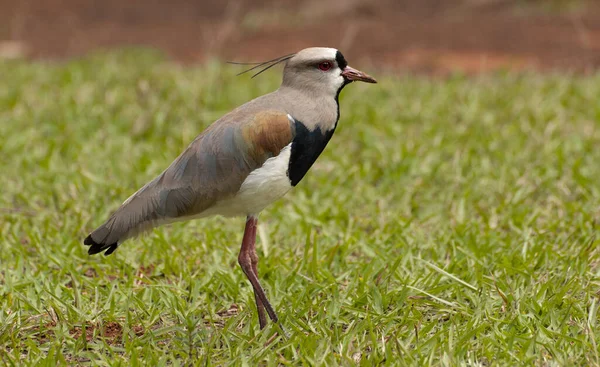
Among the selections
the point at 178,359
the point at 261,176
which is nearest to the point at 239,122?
the point at 261,176

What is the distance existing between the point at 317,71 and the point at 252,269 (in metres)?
0.85

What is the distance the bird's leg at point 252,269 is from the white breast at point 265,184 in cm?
15

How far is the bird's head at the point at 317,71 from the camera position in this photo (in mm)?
3297

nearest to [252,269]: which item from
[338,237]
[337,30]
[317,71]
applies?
[317,71]

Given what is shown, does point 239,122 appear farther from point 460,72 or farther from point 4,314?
point 460,72

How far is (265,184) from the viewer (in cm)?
312

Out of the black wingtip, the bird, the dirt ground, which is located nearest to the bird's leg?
the bird

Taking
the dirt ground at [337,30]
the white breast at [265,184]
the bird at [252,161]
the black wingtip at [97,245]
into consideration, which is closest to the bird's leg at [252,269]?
the bird at [252,161]

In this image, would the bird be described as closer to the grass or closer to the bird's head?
the bird's head

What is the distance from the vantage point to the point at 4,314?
11.2ft

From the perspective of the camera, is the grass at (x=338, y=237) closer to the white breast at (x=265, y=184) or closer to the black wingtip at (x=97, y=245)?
the black wingtip at (x=97, y=245)

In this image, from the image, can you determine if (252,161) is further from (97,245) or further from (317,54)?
(97,245)

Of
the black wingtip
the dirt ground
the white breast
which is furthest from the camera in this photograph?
the dirt ground

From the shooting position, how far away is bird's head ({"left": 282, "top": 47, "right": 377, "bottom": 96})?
3297 millimetres
